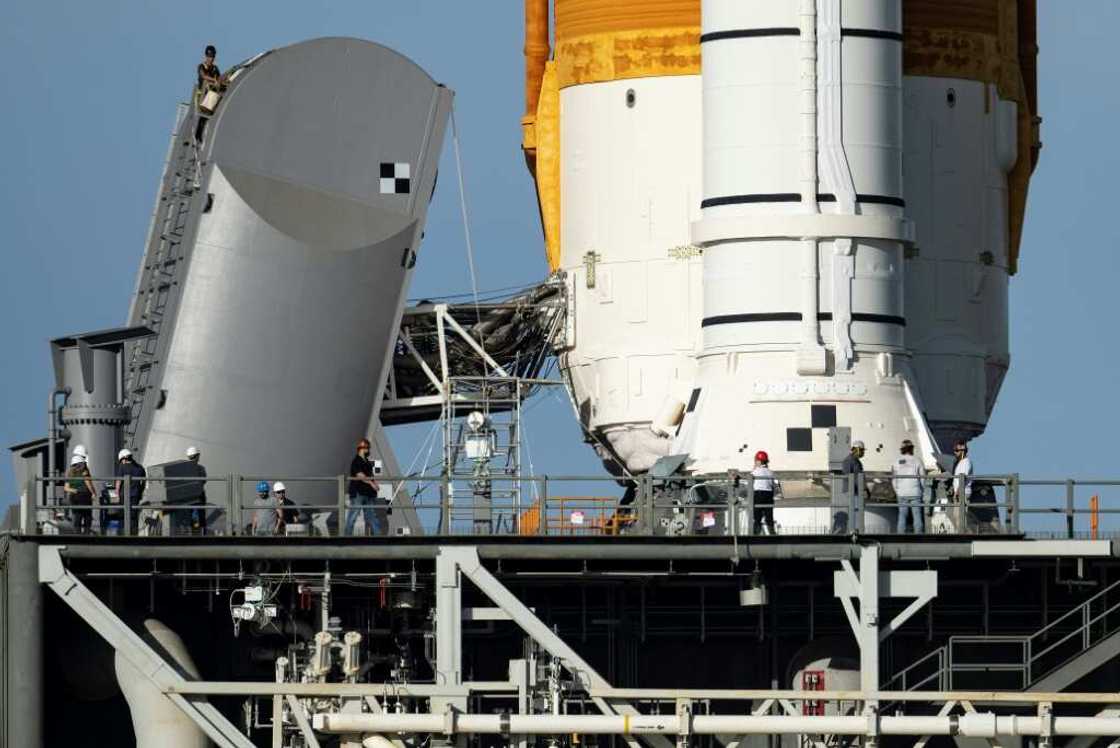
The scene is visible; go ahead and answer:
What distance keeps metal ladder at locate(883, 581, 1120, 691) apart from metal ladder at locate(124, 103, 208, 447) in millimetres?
13506

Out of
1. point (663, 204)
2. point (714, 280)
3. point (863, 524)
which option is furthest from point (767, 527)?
point (663, 204)

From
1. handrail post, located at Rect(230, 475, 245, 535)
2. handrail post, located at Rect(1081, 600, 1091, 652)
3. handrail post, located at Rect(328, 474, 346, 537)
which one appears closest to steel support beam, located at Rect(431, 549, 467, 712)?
handrail post, located at Rect(328, 474, 346, 537)

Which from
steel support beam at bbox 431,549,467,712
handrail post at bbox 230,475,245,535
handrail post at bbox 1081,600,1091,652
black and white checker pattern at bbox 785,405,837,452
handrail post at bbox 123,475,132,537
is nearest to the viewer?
steel support beam at bbox 431,549,467,712

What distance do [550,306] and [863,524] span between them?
1125 cm

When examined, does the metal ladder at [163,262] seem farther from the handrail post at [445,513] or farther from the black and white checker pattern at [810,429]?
the black and white checker pattern at [810,429]

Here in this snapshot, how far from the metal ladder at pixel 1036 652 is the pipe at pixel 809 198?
5.08 meters

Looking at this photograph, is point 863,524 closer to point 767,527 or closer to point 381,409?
point 767,527

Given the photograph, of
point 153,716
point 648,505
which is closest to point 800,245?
point 648,505

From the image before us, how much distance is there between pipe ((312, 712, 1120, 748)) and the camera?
54.8 meters

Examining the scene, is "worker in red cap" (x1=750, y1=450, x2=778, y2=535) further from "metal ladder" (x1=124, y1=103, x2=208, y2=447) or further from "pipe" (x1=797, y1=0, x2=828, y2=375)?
"metal ladder" (x1=124, y1=103, x2=208, y2=447)

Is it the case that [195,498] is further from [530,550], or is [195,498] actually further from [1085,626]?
[1085,626]

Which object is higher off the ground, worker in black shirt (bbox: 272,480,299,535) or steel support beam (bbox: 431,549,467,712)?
worker in black shirt (bbox: 272,480,299,535)

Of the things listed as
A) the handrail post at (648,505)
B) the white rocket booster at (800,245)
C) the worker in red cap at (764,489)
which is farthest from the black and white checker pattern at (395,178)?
the worker in red cap at (764,489)

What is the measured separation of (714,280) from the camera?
6047cm
